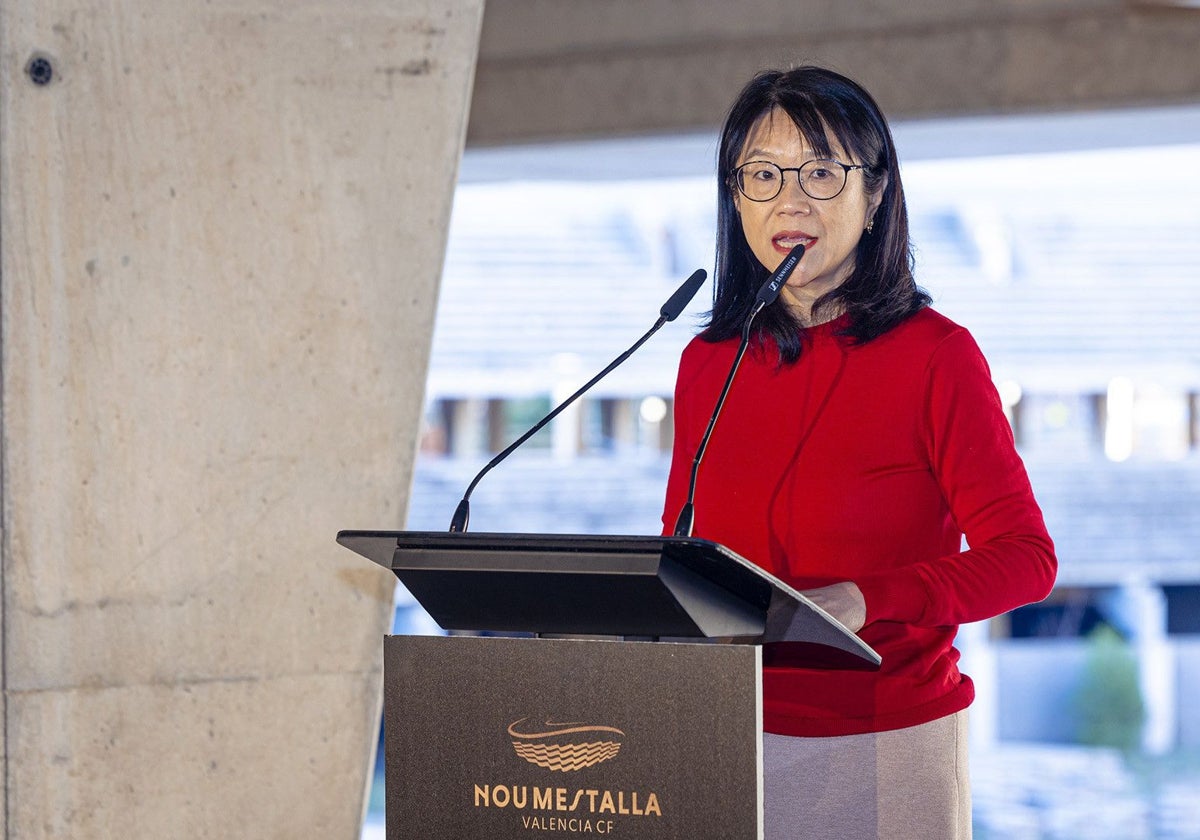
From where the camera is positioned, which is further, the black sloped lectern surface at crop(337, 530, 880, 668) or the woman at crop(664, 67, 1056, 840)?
the woman at crop(664, 67, 1056, 840)

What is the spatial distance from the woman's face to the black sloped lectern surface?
1.88ft

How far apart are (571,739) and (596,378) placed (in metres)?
0.40

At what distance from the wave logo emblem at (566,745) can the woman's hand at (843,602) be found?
10.4 inches

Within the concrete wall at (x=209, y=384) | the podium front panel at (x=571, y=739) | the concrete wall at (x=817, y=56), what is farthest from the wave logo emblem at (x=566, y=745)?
the concrete wall at (x=817, y=56)

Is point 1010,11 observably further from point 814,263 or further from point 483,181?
point 814,263

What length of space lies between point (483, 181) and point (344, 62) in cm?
287

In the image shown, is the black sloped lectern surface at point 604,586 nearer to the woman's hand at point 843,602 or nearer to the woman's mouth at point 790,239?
the woman's hand at point 843,602

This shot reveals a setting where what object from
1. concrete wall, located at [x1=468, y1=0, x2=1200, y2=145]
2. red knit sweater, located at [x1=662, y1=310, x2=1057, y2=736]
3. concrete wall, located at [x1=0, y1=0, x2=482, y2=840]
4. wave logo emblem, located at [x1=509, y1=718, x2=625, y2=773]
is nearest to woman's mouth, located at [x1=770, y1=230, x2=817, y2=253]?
red knit sweater, located at [x1=662, y1=310, x2=1057, y2=736]

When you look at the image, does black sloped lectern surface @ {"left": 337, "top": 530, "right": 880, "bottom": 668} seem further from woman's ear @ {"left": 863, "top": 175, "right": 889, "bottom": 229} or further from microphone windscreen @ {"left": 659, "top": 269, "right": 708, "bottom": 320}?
woman's ear @ {"left": 863, "top": 175, "right": 889, "bottom": 229}

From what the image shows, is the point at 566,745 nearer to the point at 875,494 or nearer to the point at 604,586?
the point at 604,586

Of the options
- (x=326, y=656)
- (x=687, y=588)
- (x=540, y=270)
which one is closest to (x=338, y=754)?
(x=326, y=656)

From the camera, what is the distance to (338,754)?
7.75ft

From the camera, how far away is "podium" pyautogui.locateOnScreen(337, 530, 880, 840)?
1105 millimetres

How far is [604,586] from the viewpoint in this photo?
113 centimetres
